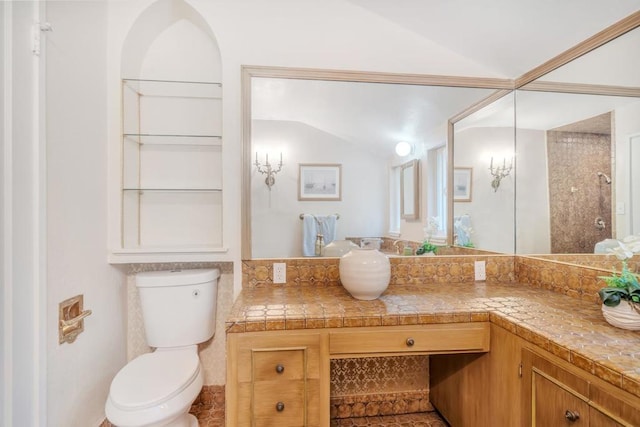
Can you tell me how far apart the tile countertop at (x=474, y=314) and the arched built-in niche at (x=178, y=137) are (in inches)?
26.3

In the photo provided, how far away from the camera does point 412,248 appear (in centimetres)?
196

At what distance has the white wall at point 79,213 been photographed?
1358 mm

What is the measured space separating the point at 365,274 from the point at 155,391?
1072mm

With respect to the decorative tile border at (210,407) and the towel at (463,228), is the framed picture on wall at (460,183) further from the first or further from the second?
the decorative tile border at (210,407)

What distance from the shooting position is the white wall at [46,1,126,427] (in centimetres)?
136

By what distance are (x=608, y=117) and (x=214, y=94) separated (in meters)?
2.13

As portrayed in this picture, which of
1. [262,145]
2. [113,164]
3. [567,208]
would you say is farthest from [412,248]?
[113,164]

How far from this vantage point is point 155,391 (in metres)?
1.37

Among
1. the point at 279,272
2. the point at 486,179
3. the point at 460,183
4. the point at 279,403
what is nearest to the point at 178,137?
the point at 279,272

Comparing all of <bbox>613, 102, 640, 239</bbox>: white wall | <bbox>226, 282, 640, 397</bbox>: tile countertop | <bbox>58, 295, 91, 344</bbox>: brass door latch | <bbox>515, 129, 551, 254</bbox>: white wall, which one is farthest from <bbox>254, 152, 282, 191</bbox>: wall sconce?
<bbox>613, 102, 640, 239</bbox>: white wall

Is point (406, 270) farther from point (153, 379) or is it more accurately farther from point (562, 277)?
point (153, 379)

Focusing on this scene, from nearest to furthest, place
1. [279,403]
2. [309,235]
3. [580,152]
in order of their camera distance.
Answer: [279,403] < [580,152] < [309,235]

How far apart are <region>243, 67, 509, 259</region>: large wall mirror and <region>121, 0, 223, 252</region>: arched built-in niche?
0.35 m

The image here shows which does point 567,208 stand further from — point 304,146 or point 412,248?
point 304,146
